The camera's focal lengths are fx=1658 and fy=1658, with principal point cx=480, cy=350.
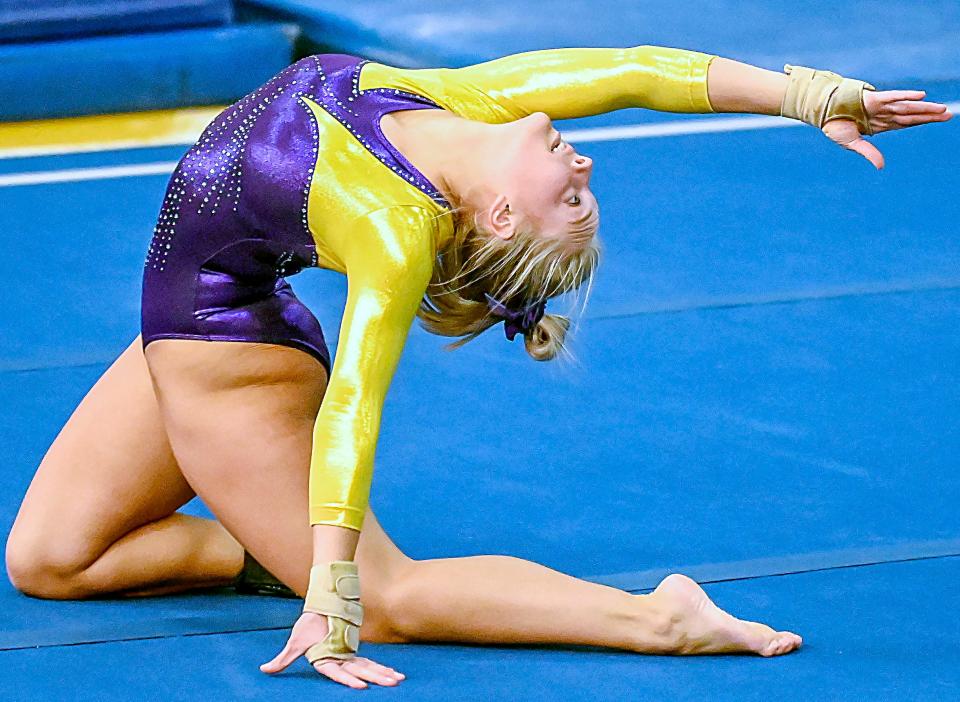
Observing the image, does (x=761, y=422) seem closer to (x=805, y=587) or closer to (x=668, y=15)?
(x=805, y=587)

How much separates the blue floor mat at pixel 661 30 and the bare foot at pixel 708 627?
282 cm

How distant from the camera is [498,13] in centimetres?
532

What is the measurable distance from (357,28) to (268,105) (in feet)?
9.90

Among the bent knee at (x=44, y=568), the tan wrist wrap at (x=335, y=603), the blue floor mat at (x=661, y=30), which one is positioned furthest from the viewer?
the blue floor mat at (x=661, y=30)

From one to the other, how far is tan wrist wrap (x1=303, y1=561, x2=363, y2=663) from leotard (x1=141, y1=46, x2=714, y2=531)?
57 mm

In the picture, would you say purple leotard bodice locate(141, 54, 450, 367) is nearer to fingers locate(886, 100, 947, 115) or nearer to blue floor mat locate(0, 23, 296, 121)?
fingers locate(886, 100, 947, 115)

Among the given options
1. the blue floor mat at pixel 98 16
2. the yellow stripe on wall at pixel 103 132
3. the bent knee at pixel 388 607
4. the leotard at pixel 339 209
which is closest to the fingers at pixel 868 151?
the leotard at pixel 339 209

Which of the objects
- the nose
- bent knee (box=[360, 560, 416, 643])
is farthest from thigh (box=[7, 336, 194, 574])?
the nose

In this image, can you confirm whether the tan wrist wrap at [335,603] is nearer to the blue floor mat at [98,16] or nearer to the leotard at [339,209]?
the leotard at [339,209]

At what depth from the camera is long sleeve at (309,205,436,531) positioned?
194cm

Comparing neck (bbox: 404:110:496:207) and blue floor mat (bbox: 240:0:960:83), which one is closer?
neck (bbox: 404:110:496:207)

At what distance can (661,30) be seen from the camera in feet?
16.6

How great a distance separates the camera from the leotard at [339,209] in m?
1.97

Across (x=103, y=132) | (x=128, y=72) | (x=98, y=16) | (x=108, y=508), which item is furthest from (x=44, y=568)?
(x=98, y=16)
